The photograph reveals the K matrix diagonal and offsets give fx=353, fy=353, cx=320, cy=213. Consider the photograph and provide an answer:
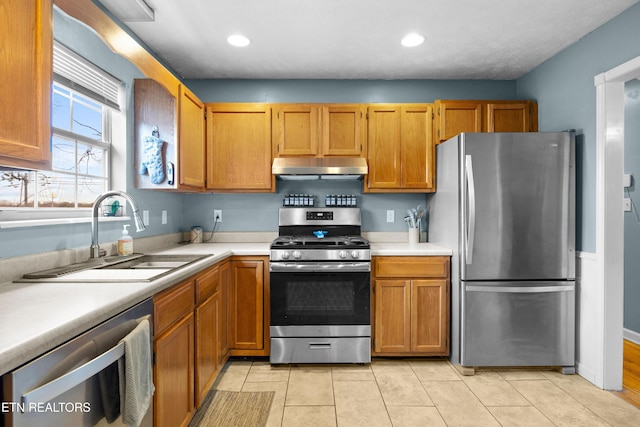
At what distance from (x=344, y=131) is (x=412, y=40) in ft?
2.95

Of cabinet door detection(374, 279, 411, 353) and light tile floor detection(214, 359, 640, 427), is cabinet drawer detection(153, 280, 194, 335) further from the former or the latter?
cabinet door detection(374, 279, 411, 353)

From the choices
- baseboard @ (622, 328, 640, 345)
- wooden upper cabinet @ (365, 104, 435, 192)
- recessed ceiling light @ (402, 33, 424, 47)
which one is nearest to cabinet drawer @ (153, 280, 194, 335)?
wooden upper cabinet @ (365, 104, 435, 192)

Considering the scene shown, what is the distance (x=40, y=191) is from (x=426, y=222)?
117 inches

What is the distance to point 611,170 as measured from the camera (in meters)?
2.41

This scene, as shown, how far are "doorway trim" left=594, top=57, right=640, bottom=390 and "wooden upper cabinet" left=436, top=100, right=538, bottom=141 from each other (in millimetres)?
715

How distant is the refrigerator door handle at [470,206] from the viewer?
258 centimetres

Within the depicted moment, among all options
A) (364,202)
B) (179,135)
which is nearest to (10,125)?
(179,135)

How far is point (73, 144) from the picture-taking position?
2051mm

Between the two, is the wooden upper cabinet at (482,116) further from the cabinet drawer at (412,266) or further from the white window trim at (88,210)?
the white window trim at (88,210)

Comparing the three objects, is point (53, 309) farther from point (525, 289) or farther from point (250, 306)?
point (525, 289)

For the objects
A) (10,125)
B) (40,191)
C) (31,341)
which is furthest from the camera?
(40,191)

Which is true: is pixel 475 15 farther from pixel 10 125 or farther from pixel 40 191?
pixel 40 191

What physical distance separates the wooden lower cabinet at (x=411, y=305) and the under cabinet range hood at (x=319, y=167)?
0.78 meters

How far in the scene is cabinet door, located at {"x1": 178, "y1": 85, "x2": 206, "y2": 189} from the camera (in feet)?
8.38
